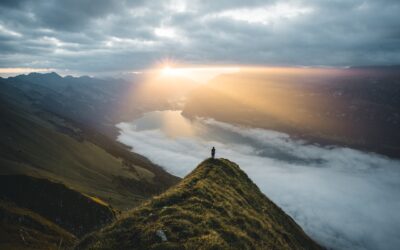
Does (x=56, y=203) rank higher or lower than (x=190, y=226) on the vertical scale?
lower

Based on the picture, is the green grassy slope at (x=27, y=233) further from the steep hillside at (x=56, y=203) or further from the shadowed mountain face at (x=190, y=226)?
the shadowed mountain face at (x=190, y=226)

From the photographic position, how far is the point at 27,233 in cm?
6556

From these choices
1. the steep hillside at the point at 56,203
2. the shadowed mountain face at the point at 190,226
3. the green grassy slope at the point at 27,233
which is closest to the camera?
the shadowed mountain face at the point at 190,226

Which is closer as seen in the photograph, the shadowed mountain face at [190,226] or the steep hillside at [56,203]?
the shadowed mountain face at [190,226]

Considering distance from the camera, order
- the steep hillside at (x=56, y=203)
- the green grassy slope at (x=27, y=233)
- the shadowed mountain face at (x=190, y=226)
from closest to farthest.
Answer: the shadowed mountain face at (x=190, y=226)
the green grassy slope at (x=27, y=233)
the steep hillside at (x=56, y=203)

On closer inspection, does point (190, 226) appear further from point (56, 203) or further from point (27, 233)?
point (56, 203)

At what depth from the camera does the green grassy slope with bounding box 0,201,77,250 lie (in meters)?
57.3

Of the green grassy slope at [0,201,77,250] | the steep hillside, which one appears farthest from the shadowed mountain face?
the steep hillside

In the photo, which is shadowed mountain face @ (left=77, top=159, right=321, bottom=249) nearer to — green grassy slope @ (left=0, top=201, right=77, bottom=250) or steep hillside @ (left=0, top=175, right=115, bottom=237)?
green grassy slope @ (left=0, top=201, right=77, bottom=250)

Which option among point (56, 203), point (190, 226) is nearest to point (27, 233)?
point (56, 203)

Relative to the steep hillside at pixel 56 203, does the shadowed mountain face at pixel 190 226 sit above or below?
above

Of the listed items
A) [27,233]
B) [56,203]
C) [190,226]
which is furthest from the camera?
[56,203]

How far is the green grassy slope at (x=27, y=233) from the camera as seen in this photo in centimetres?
5728

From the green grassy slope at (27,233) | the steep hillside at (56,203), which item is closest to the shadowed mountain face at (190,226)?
the green grassy slope at (27,233)
